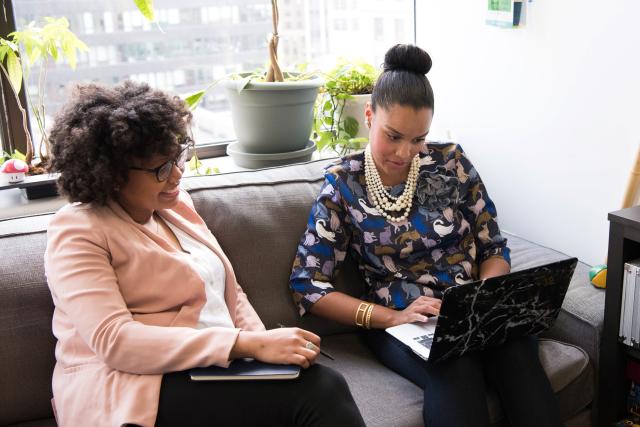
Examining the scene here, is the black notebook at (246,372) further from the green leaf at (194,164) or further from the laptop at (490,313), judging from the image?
the green leaf at (194,164)

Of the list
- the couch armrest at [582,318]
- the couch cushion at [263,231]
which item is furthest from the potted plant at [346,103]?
the couch armrest at [582,318]

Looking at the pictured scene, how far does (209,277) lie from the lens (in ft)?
5.05

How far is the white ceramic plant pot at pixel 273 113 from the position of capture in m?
2.17

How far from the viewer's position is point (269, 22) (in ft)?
8.50

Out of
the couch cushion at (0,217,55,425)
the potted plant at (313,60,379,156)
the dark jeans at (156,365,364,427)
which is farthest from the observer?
the potted plant at (313,60,379,156)

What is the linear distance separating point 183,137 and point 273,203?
44 cm

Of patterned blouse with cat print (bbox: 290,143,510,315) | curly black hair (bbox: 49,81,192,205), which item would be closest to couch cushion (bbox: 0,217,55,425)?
curly black hair (bbox: 49,81,192,205)

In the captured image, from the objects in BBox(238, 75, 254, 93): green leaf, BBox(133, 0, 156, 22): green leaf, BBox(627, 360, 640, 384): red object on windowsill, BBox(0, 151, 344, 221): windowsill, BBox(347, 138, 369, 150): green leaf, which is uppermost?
BBox(133, 0, 156, 22): green leaf

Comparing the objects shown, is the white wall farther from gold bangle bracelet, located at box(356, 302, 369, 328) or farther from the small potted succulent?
the small potted succulent

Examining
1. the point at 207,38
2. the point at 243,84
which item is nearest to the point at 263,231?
the point at 243,84

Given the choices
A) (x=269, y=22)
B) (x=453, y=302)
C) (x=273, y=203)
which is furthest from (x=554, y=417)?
(x=269, y=22)

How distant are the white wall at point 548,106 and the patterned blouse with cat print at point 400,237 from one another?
1.44 ft

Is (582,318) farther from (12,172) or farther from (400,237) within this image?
(12,172)

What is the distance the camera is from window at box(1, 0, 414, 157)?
7.68 feet
